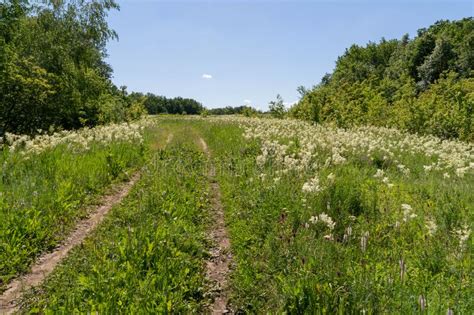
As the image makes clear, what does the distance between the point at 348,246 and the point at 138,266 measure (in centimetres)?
283

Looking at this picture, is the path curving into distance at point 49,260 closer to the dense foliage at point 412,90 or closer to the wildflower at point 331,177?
the wildflower at point 331,177

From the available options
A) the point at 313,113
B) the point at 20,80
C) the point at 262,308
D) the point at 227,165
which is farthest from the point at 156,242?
the point at 313,113

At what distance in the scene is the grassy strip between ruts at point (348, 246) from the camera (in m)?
3.57

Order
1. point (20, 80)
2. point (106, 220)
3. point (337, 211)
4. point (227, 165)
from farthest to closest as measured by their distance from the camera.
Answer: point (20, 80)
point (227, 165)
point (106, 220)
point (337, 211)

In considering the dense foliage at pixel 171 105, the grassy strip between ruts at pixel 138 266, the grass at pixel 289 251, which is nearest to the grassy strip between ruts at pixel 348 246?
the grass at pixel 289 251

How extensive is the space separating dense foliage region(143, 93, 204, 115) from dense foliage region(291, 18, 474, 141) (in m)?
75.2

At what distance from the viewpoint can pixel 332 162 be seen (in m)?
9.22

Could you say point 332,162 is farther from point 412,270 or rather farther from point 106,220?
point 106,220

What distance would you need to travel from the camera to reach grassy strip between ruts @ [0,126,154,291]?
17.7 ft

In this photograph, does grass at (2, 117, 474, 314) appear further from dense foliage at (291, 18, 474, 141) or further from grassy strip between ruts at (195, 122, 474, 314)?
dense foliage at (291, 18, 474, 141)

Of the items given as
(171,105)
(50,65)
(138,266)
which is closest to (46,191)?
(138,266)

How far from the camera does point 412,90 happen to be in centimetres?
3931

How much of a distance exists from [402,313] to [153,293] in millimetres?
2664

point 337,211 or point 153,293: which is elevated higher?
point 337,211
